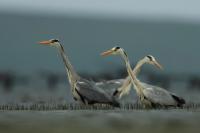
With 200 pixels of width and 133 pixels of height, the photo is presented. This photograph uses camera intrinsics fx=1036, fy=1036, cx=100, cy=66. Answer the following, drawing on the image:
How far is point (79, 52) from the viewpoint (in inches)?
1470

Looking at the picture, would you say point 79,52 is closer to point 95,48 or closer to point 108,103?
point 95,48

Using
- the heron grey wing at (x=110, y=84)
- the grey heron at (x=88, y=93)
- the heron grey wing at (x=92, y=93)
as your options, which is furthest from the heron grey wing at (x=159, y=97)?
the heron grey wing at (x=110, y=84)

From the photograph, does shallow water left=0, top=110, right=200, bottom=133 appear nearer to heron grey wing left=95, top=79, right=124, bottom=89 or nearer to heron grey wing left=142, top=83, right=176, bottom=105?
heron grey wing left=142, top=83, right=176, bottom=105

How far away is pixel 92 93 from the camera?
16.8 meters

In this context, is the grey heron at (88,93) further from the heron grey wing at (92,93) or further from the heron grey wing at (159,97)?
the heron grey wing at (159,97)

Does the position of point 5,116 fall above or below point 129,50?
below

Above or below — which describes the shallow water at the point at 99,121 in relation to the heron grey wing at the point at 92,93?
below

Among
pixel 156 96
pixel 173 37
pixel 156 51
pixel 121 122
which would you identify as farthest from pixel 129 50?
pixel 121 122

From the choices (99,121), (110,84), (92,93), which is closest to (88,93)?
(92,93)

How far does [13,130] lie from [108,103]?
12.3 ft

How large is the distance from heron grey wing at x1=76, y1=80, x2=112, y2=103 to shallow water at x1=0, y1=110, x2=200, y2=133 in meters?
0.86

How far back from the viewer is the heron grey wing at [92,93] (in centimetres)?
1673

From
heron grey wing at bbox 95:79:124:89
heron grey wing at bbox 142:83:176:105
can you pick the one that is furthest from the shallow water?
heron grey wing at bbox 95:79:124:89

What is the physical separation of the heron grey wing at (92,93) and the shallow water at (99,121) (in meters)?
0.86
